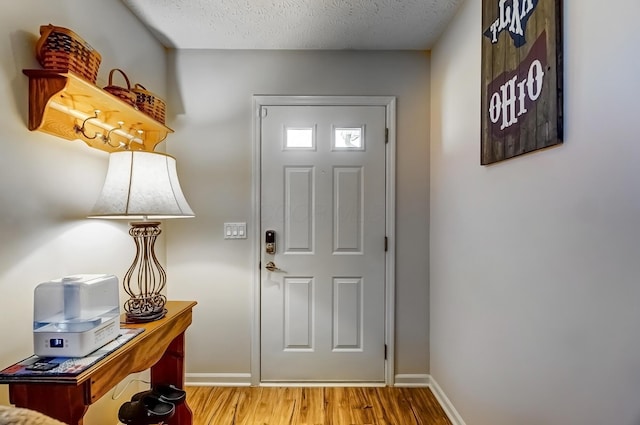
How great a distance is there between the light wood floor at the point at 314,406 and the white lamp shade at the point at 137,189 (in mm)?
1337

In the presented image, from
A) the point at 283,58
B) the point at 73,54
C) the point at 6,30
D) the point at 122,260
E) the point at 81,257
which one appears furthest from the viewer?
the point at 283,58

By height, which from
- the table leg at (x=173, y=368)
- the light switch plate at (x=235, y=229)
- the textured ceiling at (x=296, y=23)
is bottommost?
the table leg at (x=173, y=368)

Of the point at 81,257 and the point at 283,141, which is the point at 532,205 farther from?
the point at 81,257

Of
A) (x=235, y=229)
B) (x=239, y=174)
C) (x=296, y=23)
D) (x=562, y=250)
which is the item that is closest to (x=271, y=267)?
(x=235, y=229)

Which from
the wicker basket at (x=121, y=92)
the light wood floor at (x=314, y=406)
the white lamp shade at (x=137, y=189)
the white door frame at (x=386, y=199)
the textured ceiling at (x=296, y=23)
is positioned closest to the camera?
the white lamp shade at (x=137, y=189)

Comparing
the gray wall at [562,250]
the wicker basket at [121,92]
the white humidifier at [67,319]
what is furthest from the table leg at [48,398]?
the gray wall at [562,250]

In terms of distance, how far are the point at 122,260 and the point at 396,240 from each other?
1.71 m

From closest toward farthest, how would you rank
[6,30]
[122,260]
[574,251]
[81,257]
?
[574,251] → [6,30] → [81,257] → [122,260]

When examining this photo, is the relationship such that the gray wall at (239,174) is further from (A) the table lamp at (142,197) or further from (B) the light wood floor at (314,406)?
(A) the table lamp at (142,197)

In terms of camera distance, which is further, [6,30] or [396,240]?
[396,240]

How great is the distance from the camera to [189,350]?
7.65 ft

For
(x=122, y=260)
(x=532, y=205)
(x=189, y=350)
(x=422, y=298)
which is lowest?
(x=189, y=350)

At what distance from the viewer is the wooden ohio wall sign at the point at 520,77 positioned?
106 cm

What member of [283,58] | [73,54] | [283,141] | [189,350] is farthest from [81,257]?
[283,58]
